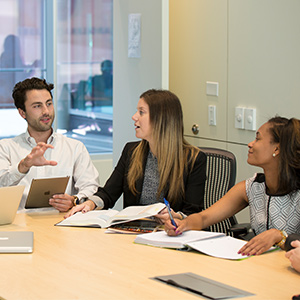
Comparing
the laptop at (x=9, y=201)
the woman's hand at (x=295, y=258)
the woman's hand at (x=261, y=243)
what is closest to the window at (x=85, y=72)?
the laptop at (x=9, y=201)

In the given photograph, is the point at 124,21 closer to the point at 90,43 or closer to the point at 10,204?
the point at 90,43

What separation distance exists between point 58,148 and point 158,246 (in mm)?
1328

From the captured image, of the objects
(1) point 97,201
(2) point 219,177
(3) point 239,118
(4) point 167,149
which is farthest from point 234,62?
(1) point 97,201

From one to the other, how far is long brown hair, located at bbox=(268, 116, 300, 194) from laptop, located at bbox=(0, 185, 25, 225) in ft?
4.06

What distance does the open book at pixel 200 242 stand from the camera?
7.72ft

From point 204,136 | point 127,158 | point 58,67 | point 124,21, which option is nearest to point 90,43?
point 58,67

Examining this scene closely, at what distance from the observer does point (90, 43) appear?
6.09 metres

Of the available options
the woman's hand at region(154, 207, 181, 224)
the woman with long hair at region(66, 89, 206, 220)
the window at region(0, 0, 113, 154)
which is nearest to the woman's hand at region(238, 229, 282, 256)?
the woman's hand at region(154, 207, 181, 224)

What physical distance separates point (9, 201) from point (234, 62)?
2093mm

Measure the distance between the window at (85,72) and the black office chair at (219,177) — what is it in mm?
2726

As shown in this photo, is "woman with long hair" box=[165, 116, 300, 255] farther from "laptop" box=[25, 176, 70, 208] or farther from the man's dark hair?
the man's dark hair

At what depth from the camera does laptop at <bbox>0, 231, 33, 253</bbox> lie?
2396 millimetres

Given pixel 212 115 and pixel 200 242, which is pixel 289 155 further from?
pixel 212 115

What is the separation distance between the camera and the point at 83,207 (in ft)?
10.2
